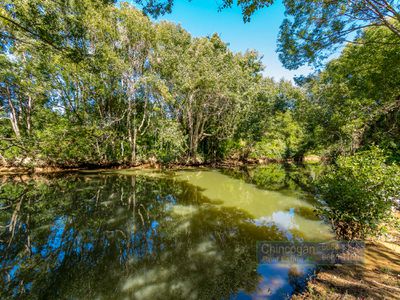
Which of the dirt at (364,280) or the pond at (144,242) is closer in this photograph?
the dirt at (364,280)

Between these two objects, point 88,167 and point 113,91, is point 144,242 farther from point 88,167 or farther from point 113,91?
point 113,91

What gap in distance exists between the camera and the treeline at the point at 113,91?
11.8 metres

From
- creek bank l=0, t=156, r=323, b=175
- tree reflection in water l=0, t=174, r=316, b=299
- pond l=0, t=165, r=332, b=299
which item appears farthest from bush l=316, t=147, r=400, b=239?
creek bank l=0, t=156, r=323, b=175

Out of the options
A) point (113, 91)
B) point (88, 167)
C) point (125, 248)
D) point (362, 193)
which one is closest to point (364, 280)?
point (362, 193)

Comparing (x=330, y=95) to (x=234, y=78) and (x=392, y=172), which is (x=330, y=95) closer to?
(x=234, y=78)

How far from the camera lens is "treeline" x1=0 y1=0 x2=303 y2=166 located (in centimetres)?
1178

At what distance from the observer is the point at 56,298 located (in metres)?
2.98

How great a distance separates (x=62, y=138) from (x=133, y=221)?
10.7 meters

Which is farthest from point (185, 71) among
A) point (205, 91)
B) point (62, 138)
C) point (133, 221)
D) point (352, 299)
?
point (352, 299)

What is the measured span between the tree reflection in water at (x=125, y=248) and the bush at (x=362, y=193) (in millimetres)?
1643

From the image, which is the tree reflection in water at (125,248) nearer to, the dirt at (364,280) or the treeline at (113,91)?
the dirt at (364,280)

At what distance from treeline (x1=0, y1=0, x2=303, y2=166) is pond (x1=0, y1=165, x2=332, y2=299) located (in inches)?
231

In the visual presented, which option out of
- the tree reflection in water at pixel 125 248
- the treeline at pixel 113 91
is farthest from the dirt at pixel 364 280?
the treeline at pixel 113 91

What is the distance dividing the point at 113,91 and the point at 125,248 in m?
14.5
